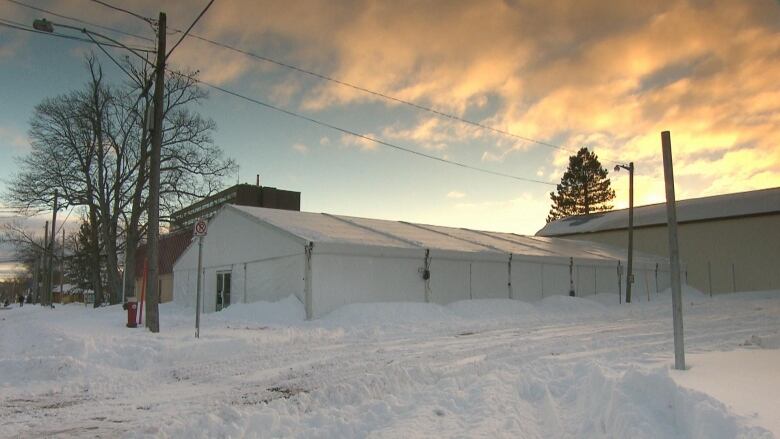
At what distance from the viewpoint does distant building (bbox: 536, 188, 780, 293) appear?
121 ft

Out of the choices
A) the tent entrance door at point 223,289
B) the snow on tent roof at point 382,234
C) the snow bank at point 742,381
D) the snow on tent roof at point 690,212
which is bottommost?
the snow bank at point 742,381

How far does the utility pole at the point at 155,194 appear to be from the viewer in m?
14.2

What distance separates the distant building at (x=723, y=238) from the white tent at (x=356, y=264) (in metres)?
15.4

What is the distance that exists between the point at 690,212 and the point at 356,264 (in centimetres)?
3413

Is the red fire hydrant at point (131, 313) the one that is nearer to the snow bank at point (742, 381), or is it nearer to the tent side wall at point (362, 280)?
the tent side wall at point (362, 280)

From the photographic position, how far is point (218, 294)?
78.0 ft

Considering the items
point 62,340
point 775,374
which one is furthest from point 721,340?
point 62,340

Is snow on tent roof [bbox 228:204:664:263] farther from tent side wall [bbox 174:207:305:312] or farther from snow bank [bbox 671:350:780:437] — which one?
snow bank [bbox 671:350:780:437]

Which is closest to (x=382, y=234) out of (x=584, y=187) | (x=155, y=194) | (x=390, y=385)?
(x=155, y=194)

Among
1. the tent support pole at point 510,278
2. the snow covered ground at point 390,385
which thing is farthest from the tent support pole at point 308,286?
the tent support pole at point 510,278

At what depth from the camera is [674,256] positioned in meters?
6.36

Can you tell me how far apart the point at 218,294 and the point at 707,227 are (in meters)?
34.6

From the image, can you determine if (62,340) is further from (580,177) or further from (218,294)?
(580,177)

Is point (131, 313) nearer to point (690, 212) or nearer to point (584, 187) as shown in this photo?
point (690, 212)
